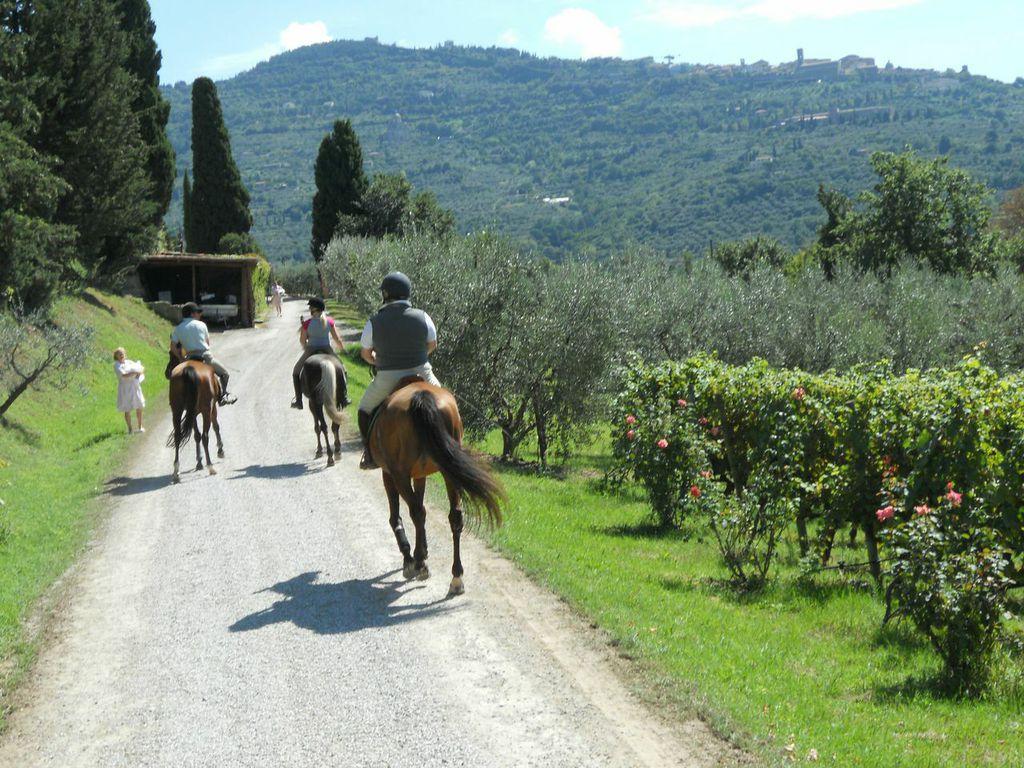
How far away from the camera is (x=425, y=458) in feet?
30.8

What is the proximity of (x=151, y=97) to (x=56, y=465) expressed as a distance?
35.8 meters

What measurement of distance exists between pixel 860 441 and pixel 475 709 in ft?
19.8

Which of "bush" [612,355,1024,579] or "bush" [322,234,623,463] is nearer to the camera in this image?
"bush" [612,355,1024,579]

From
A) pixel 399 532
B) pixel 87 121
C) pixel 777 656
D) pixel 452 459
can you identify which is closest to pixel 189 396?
pixel 399 532

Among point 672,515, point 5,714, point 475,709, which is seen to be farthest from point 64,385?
point 475,709

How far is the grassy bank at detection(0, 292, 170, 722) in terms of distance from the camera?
10250 millimetres

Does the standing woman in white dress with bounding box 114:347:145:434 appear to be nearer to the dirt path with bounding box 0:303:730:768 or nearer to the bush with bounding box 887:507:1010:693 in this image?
the dirt path with bounding box 0:303:730:768

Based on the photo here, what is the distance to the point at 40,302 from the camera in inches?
1061

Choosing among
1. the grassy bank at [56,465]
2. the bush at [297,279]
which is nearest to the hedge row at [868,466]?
the grassy bank at [56,465]

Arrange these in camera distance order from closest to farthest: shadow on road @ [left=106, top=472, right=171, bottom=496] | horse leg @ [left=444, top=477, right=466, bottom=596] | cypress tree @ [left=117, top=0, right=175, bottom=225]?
horse leg @ [left=444, top=477, right=466, bottom=596] → shadow on road @ [left=106, top=472, right=171, bottom=496] → cypress tree @ [left=117, top=0, right=175, bottom=225]

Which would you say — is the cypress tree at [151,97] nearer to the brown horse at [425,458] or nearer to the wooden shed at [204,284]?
the wooden shed at [204,284]

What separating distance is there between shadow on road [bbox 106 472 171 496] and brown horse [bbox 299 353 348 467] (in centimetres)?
266

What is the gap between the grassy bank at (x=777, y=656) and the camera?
640cm

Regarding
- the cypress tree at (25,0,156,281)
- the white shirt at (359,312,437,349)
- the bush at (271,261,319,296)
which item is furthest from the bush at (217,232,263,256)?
the white shirt at (359,312,437,349)
